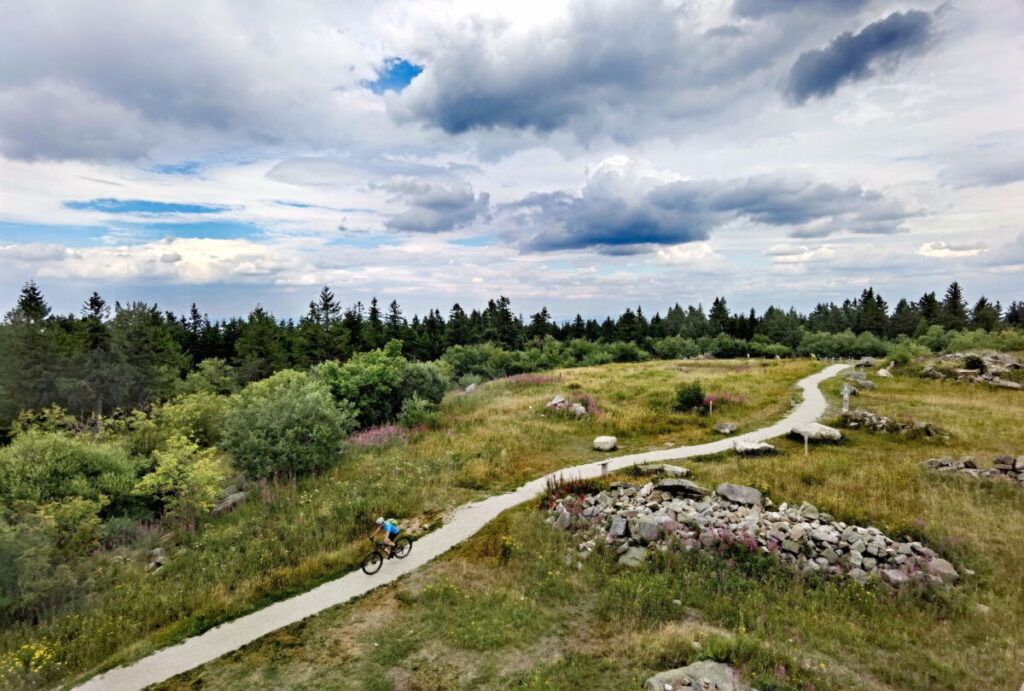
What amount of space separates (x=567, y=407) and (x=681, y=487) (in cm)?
1444

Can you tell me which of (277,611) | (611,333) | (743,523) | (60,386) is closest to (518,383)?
(743,523)

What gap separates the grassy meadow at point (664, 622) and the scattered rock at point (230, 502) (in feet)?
32.8

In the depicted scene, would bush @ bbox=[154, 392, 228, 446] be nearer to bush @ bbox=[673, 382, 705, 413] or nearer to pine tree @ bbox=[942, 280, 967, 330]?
bush @ bbox=[673, 382, 705, 413]

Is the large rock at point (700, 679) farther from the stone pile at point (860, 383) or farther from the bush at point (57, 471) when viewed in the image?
the stone pile at point (860, 383)

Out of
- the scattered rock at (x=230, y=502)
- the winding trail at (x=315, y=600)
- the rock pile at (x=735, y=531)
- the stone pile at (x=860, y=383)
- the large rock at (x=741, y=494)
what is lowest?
the scattered rock at (x=230, y=502)

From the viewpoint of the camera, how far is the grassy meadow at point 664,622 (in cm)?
899

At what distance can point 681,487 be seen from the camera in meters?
16.9

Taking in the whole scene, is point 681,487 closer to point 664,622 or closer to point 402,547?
point 664,622

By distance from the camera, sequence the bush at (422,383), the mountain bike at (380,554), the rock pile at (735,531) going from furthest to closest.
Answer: the bush at (422,383), the mountain bike at (380,554), the rock pile at (735,531)

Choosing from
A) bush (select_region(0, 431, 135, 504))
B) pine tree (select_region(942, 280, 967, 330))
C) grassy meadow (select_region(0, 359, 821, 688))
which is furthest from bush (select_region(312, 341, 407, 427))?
pine tree (select_region(942, 280, 967, 330))

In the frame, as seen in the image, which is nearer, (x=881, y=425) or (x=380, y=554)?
(x=380, y=554)

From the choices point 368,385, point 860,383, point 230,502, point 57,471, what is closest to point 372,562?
point 230,502

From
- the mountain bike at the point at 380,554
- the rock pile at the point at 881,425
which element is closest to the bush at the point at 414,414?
the mountain bike at the point at 380,554

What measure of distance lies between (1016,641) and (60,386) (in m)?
72.1
